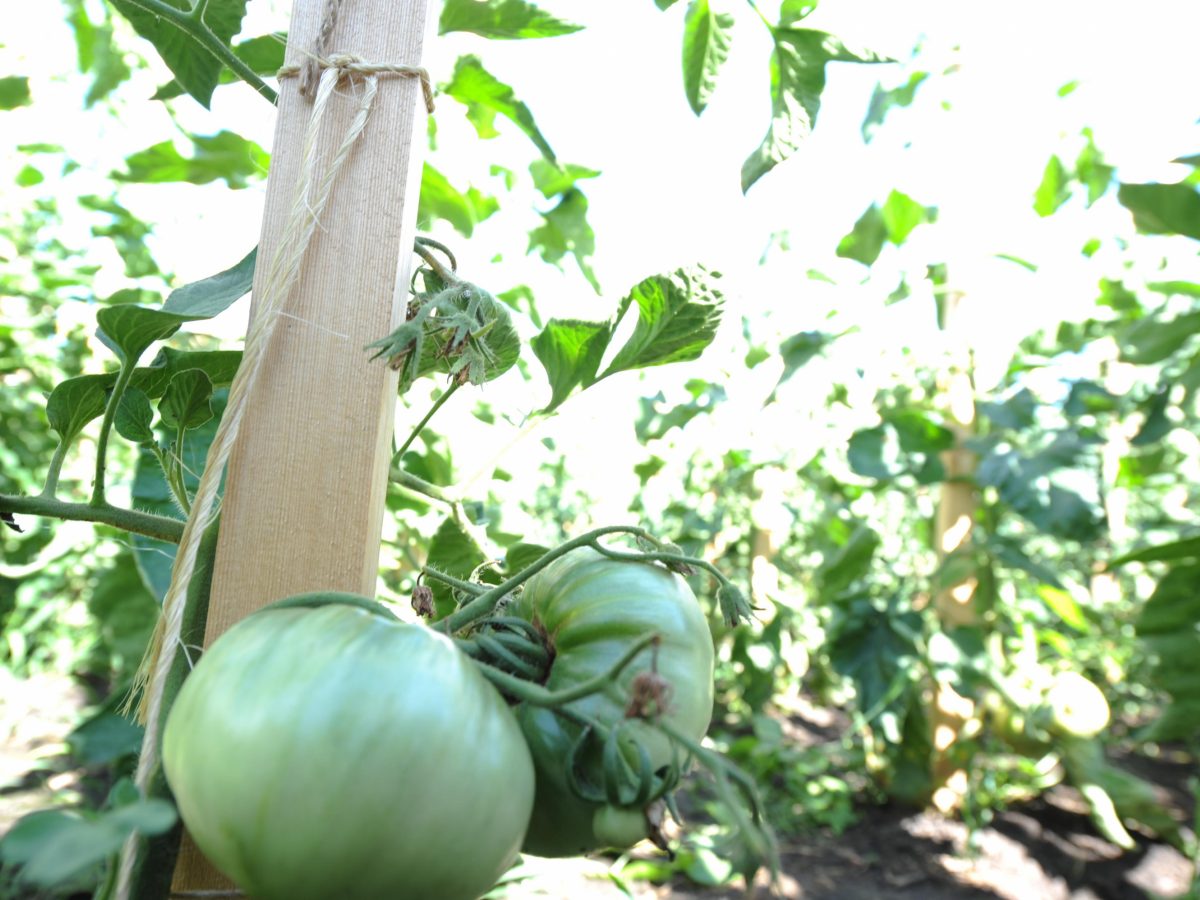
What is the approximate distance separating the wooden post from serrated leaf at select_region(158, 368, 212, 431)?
0.06 m

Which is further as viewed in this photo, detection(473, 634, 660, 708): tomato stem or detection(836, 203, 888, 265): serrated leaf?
detection(836, 203, 888, 265): serrated leaf

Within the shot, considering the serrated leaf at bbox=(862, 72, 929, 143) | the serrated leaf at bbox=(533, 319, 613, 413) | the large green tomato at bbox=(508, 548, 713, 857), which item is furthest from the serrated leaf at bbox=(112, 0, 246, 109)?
the serrated leaf at bbox=(862, 72, 929, 143)

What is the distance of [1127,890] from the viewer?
1.69 m

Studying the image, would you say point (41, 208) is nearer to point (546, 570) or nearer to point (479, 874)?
point (546, 570)

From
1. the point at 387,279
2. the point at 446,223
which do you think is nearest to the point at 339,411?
the point at 387,279

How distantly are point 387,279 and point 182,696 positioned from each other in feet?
0.74

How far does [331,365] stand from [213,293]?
0.09m

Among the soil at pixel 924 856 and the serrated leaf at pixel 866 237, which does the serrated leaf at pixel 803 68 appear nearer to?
the serrated leaf at pixel 866 237

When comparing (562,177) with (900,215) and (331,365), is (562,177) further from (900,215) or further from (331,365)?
(900,215)

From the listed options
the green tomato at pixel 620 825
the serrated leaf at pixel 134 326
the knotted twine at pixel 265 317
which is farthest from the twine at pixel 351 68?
the green tomato at pixel 620 825

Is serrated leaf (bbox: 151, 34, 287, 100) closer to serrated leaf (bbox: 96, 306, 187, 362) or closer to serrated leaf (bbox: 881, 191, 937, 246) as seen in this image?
serrated leaf (bbox: 96, 306, 187, 362)

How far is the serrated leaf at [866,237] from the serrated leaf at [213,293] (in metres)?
1.12

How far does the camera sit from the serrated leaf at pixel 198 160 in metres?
0.82

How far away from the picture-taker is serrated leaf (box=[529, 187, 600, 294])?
36.0 inches
